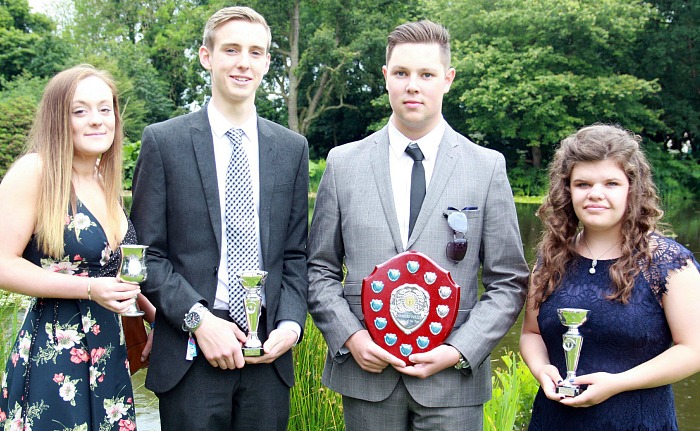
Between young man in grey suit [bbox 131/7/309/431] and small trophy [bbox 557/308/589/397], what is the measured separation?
1.04 metres

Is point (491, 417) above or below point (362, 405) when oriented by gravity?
below

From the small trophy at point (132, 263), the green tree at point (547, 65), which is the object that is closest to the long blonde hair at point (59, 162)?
the small trophy at point (132, 263)

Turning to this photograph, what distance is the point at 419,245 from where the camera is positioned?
8.84 feet

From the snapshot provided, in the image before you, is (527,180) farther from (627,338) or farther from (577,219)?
(627,338)

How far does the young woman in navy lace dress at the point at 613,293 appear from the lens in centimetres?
239

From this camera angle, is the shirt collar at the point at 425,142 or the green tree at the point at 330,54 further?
the green tree at the point at 330,54

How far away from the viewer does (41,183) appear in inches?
104

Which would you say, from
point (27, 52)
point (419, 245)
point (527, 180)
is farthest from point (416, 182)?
point (27, 52)

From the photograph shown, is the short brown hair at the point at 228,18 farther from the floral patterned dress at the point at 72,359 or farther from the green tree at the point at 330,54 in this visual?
the green tree at the point at 330,54

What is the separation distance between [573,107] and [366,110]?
9.86 m

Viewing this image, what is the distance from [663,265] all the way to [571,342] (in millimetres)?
433

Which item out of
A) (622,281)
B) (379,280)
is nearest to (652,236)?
(622,281)

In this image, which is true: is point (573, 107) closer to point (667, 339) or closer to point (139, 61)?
point (139, 61)

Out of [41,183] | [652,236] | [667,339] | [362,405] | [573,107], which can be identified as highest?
[573,107]
